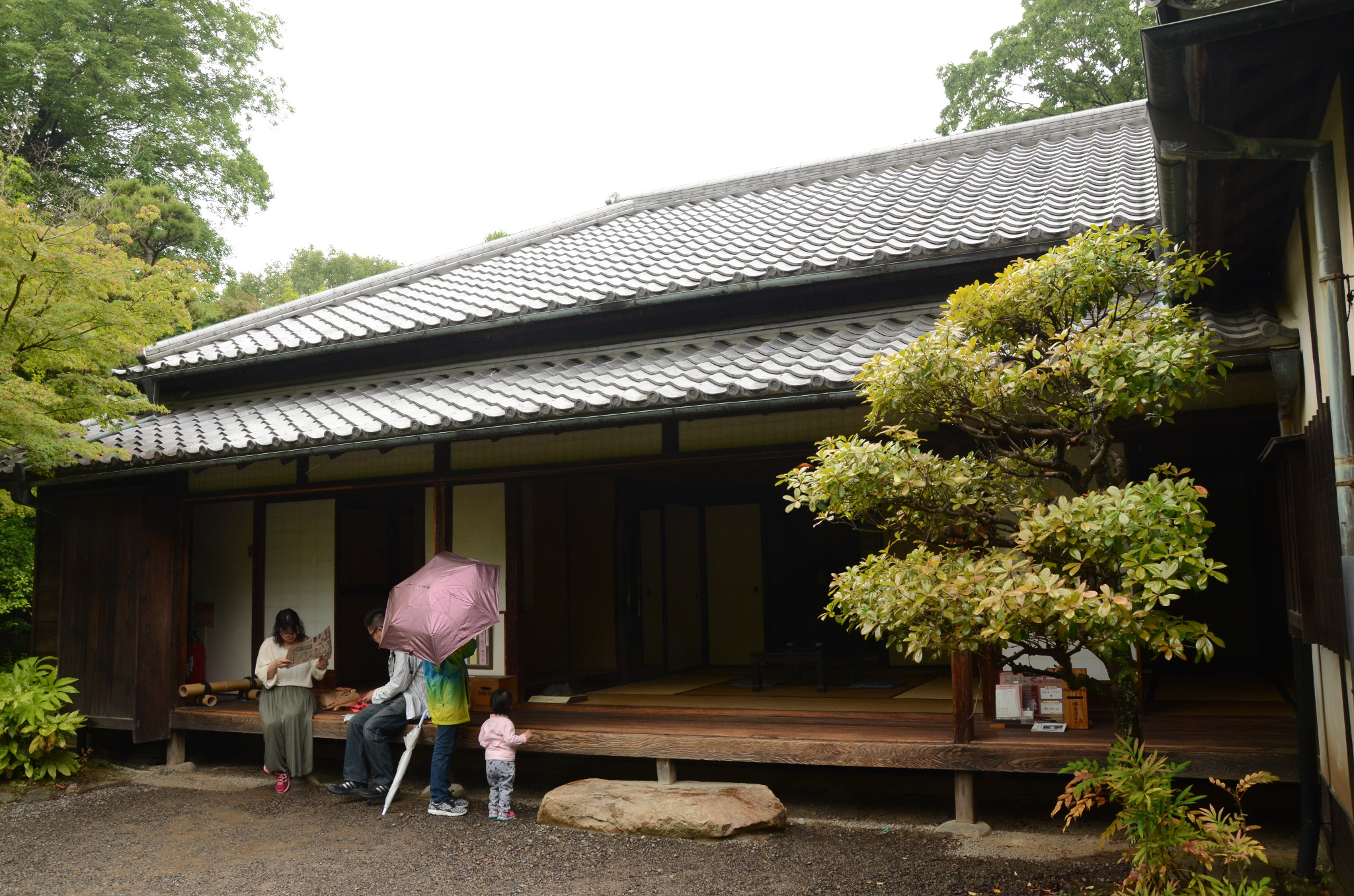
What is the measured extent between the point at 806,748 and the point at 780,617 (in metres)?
5.47

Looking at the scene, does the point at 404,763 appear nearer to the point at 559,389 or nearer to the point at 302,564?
the point at 559,389

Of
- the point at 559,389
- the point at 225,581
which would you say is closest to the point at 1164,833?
the point at 559,389

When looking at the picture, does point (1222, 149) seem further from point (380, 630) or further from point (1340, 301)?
point (380, 630)

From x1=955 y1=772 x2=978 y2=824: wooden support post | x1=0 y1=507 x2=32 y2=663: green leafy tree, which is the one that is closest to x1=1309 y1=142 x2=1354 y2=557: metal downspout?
x1=955 y1=772 x2=978 y2=824: wooden support post

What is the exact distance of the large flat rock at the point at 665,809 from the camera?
5738mm

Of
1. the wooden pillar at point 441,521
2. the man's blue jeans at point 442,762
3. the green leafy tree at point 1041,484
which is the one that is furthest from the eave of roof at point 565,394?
the man's blue jeans at point 442,762

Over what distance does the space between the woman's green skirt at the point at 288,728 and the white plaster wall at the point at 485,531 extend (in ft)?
4.51

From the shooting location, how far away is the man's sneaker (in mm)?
6535

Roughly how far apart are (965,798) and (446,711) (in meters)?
3.44

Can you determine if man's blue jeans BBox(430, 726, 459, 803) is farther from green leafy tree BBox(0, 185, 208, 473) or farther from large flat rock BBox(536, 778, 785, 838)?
green leafy tree BBox(0, 185, 208, 473)

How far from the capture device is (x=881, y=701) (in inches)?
315

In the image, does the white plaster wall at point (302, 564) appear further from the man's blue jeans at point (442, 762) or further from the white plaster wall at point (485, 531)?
the man's blue jeans at point (442, 762)

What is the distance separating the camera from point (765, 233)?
9883mm

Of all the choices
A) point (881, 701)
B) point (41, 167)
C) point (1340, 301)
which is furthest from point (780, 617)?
point (41, 167)
